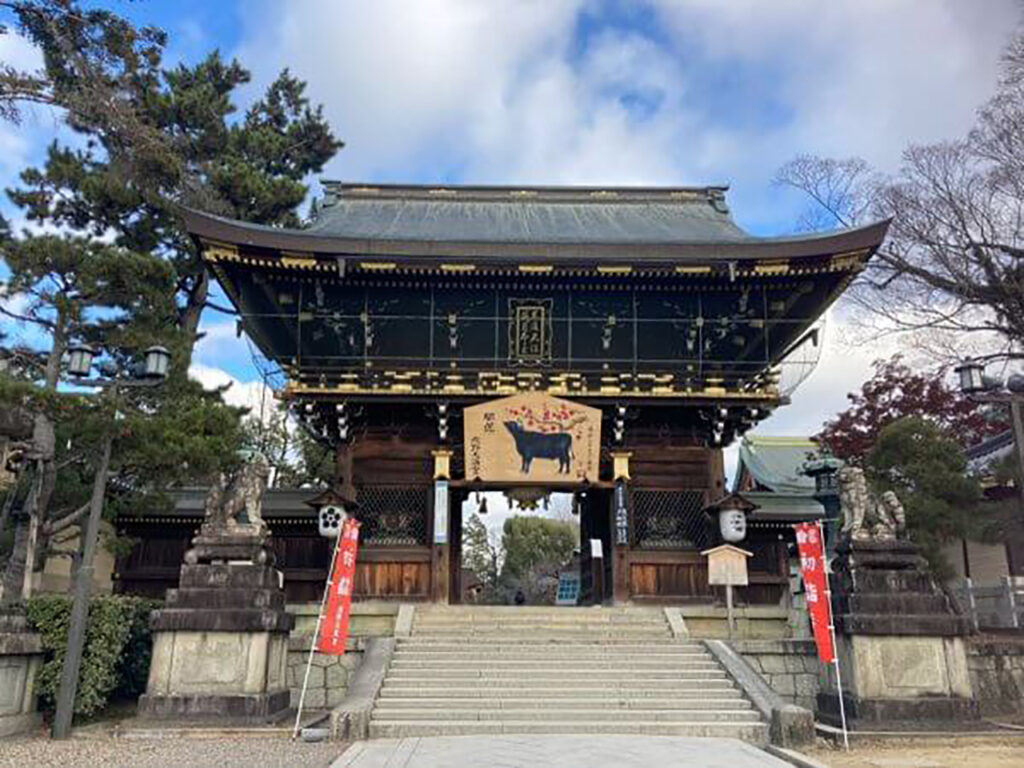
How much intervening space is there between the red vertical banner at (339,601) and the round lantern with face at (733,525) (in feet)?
28.1

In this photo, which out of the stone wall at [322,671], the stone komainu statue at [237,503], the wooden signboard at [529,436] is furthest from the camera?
the wooden signboard at [529,436]

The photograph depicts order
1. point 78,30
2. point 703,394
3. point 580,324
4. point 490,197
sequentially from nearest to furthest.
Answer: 1. point 78,30
2. point 703,394
3. point 580,324
4. point 490,197

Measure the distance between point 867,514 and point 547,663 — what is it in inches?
239

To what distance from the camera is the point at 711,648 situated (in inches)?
525

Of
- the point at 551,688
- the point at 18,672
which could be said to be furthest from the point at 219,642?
the point at 551,688

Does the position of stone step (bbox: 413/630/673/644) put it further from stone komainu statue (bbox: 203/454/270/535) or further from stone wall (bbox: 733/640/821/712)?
stone komainu statue (bbox: 203/454/270/535)

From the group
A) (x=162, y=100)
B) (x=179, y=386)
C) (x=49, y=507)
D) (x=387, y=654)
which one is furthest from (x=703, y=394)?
(x=162, y=100)

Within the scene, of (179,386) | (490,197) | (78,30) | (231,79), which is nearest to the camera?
(78,30)

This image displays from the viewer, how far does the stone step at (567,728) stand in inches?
411

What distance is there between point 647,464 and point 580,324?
3859 mm

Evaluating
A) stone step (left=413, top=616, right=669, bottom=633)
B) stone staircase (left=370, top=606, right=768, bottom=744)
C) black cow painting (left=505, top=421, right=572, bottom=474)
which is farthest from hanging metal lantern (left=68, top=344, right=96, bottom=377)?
black cow painting (left=505, top=421, right=572, bottom=474)

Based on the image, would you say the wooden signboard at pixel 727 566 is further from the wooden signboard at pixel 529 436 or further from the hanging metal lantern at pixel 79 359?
the hanging metal lantern at pixel 79 359

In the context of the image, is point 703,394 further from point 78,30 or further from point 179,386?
point 78,30

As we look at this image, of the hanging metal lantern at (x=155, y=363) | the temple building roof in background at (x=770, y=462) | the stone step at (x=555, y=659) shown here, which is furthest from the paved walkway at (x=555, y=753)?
the temple building roof in background at (x=770, y=462)
